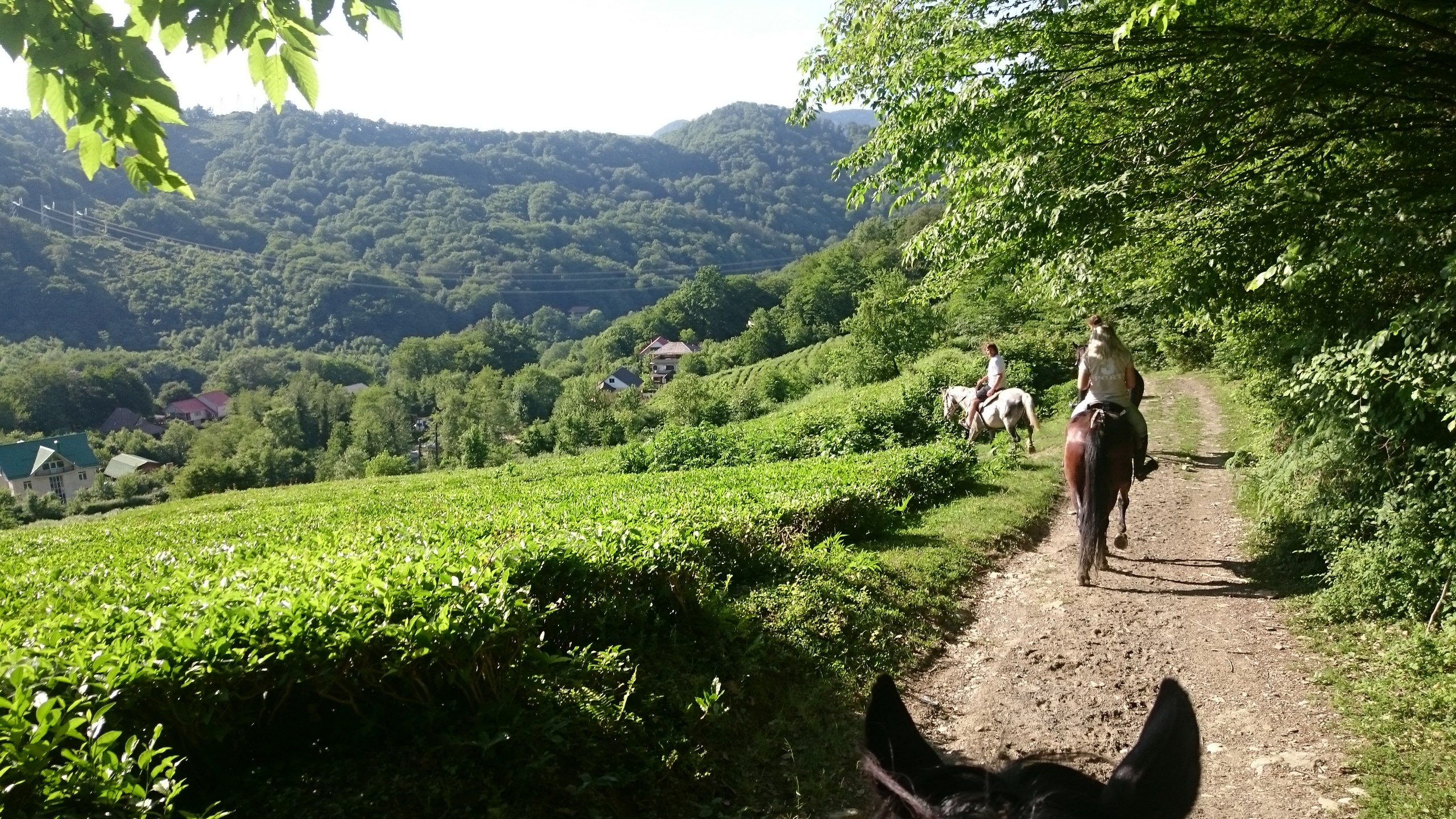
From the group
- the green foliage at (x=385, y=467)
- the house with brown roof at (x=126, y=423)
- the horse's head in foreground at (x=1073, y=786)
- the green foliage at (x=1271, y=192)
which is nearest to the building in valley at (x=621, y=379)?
the house with brown roof at (x=126, y=423)

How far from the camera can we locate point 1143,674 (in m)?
5.27

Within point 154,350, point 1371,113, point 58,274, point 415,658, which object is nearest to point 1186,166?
point 1371,113

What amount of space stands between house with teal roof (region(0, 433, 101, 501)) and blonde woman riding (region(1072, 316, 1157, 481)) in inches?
3317

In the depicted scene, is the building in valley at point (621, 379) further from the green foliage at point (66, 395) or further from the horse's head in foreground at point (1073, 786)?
the horse's head in foreground at point (1073, 786)

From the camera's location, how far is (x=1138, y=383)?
25.2ft

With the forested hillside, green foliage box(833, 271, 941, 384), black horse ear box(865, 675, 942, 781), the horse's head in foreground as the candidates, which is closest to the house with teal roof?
green foliage box(833, 271, 941, 384)

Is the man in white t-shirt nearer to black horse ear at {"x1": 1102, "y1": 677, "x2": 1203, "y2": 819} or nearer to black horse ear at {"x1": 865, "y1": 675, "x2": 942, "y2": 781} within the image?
black horse ear at {"x1": 865, "y1": 675, "x2": 942, "y2": 781}

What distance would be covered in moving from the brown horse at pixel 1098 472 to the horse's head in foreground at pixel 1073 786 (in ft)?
19.1

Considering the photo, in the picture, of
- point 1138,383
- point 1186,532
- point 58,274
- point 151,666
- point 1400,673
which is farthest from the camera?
point 58,274

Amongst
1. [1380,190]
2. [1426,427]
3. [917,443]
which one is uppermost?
[1380,190]

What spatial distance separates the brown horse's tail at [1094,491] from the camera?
22.4ft

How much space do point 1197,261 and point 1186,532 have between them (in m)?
4.16

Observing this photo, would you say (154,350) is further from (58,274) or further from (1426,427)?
(1426,427)

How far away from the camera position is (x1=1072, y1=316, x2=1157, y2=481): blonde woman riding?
7211 millimetres
